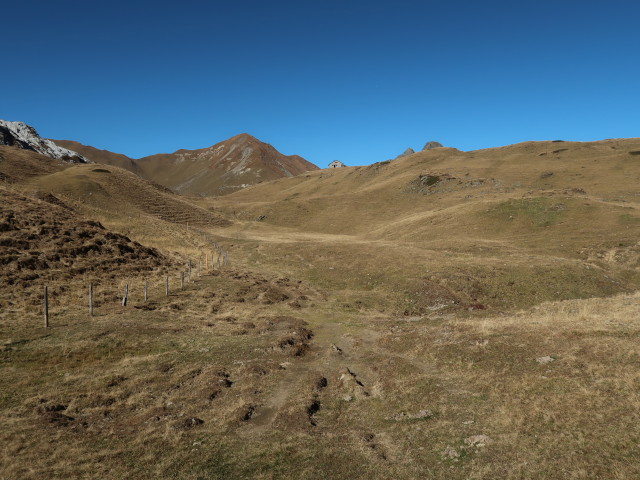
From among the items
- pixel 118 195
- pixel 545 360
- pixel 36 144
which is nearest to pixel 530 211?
pixel 545 360

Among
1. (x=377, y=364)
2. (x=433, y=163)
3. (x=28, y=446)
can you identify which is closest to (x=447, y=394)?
(x=377, y=364)

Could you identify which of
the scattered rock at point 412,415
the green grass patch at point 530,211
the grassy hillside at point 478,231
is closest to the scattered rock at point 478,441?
the scattered rock at point 412,415

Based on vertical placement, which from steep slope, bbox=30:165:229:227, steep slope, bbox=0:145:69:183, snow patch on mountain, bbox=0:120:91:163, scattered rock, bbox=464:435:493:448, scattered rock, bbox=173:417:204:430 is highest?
snow patch on mountain, bbox=0:120:91:163

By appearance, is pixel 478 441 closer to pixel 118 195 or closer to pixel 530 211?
pixel 530 211

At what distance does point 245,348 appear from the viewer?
21406 mm

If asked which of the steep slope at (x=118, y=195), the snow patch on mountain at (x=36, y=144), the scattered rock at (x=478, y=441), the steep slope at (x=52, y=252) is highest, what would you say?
the snow patch on mountain at (x=36, y=144)

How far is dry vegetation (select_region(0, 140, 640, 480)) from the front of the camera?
10.4 meters

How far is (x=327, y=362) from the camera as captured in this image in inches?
774

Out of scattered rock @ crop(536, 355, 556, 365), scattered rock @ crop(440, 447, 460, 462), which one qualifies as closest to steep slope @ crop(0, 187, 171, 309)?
scattered rock @ crop(440, 447, 460, 462)

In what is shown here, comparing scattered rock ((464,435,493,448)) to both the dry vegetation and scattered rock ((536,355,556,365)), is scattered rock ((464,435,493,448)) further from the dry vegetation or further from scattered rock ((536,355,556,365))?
scattered rock ((536,355,556,365))

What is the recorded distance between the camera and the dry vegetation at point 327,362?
34.2 feet

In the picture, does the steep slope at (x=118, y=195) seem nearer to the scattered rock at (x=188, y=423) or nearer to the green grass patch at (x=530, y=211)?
the green grass patch at (x=530, y=211)

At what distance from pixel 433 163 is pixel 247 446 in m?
149

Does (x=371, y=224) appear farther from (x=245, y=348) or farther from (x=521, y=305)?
(x=245, y=348)
